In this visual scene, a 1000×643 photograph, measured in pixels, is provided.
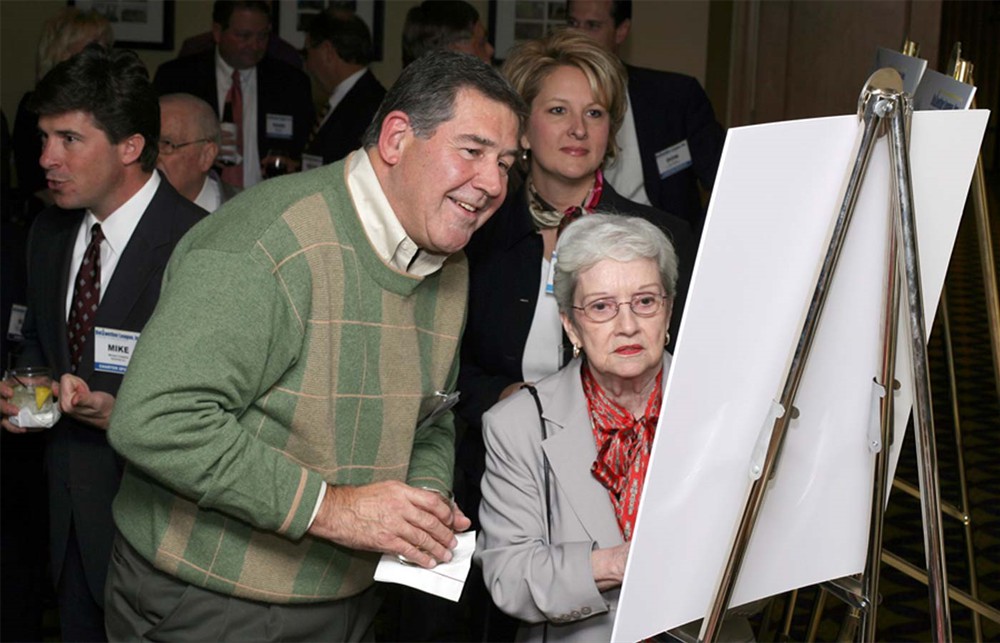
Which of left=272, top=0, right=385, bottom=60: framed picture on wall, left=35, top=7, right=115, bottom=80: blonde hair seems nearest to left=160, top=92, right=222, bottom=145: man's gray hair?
left=35, top=7, right=115, bottom=80: blonde hair

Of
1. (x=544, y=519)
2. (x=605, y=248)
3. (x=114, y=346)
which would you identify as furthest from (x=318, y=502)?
(x=114, y=346)

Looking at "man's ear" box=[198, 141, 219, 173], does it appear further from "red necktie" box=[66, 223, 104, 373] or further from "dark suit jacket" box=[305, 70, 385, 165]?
"red necktie" box=[66, 223, 104, 373]

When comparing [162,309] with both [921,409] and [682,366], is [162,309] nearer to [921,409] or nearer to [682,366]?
[682,366]

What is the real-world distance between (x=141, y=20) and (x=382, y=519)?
256 inches

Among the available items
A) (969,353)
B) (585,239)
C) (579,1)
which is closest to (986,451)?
(969,353)

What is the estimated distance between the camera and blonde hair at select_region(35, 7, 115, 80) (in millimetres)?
4766

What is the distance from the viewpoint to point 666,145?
3.79 metres

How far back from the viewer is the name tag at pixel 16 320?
3138mm

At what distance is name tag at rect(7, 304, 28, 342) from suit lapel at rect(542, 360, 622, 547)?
1.64 metres

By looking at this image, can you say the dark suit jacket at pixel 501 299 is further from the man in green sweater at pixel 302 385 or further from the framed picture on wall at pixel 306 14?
the framed picture on wall at pixel 306 14

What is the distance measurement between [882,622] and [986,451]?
243 cm

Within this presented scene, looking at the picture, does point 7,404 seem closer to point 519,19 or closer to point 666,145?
point 666,145

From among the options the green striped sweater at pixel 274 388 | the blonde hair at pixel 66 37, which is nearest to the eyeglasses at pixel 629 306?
the green striped sweater at pixel 274 388

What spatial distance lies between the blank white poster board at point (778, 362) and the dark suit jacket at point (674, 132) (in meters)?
2.02
